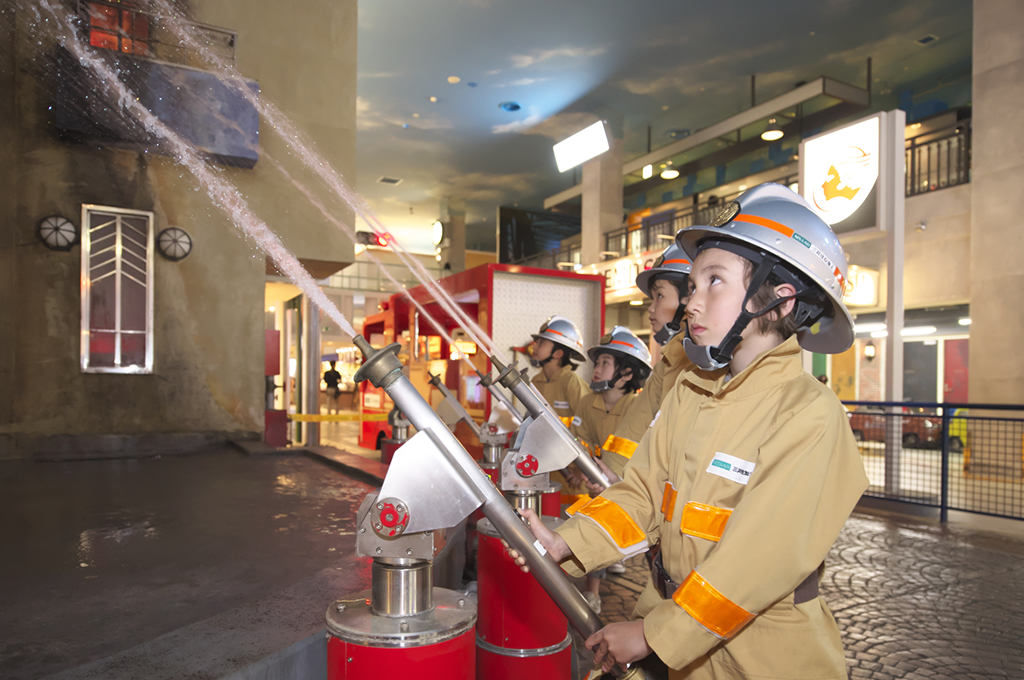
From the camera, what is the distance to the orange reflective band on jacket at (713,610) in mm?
1278

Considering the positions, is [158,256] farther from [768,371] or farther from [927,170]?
[927,170]

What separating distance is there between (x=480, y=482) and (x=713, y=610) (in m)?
0.56

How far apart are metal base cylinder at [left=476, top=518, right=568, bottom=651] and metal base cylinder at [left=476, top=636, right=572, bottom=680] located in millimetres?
22

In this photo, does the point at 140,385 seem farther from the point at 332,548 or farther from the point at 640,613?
the point at 640,613

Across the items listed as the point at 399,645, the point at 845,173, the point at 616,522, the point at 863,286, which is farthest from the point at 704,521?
the point at 863,286

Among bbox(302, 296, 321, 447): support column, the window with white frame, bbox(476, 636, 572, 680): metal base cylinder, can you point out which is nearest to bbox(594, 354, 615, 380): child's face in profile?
bbox(476, 636, 572, 680): metal base cylinder

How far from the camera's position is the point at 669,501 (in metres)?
1.63

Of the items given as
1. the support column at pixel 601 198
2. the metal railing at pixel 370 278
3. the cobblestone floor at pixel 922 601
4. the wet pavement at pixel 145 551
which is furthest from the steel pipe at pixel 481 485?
the metal railing at pixel 370 278

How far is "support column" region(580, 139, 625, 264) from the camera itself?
17.1 metres

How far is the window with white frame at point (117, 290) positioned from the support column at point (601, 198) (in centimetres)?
1196

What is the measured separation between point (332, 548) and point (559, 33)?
10.8m

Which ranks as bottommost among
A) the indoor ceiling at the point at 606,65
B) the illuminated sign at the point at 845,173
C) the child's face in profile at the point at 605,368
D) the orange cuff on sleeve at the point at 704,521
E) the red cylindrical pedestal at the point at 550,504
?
the red cylindrical pedestal at the point at 550,504

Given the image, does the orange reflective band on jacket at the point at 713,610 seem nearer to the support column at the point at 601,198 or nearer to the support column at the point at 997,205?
the support column at the point at 997,205

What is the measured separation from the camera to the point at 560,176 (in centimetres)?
2005
